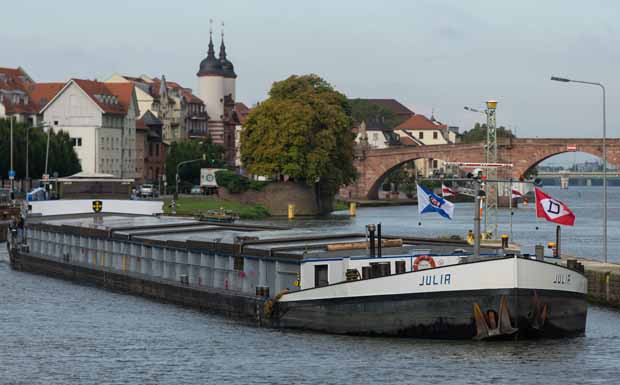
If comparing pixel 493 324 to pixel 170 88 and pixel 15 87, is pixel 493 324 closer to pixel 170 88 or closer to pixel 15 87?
pixel 15 87

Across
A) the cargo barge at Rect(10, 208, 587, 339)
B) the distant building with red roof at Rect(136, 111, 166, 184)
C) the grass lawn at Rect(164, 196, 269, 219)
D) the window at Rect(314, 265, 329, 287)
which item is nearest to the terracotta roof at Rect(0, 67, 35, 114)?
the distant building with red roof at Rect(136, 111, 166, 184)

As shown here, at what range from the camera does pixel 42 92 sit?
147125mm

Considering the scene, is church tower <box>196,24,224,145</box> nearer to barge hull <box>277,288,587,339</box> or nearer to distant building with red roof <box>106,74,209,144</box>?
distant building with red roof <box>106,74,209,144</box>

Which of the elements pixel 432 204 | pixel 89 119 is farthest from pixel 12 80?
pixel 432 204

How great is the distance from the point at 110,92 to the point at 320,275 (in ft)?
384

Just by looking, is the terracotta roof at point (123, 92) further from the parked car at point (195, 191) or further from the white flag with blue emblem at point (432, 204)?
the white flag with blue emblem at point (432, 204)

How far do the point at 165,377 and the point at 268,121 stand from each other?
87229 mm

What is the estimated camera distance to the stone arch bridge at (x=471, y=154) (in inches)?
5527

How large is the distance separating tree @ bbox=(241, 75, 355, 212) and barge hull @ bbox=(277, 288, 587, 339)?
8155cm

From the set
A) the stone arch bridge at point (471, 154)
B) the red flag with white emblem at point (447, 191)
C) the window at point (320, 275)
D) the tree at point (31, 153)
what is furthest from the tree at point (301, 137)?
the window at point (320, 275)

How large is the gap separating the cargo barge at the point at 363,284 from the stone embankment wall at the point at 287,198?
73.9m

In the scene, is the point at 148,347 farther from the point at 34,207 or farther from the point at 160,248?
the point at 34,207

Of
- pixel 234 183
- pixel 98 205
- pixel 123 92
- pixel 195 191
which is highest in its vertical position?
pixel 123 92

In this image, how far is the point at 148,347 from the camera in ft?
115
